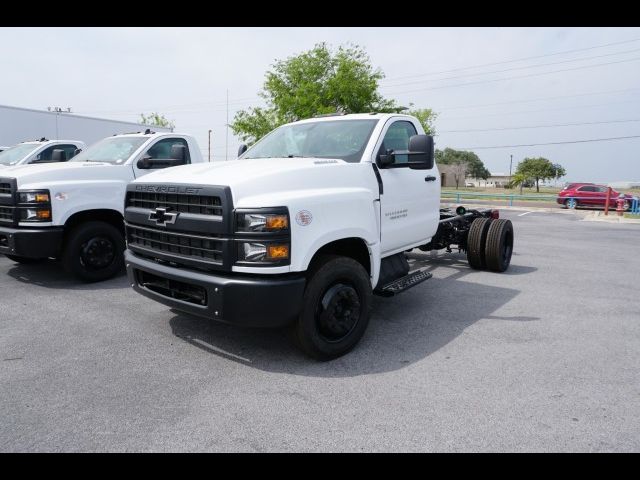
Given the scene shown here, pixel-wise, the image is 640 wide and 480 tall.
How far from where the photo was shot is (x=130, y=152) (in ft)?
23.0

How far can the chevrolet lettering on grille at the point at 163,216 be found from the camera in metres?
3.72

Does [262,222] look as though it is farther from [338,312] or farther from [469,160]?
[469,160]

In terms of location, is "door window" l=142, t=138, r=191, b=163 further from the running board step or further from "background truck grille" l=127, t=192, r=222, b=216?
the running board step

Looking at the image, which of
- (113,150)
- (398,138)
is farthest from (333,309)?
(113,150)

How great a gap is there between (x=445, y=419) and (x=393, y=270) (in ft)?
6.93

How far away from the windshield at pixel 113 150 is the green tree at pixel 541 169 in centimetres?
8593

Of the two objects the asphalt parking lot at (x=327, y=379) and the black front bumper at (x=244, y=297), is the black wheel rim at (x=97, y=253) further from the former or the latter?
the black front bumper at (x=244, y=297)

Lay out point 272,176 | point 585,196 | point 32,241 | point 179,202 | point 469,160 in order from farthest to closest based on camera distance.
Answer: point 469,160 → point 585,196 → point 32,241 → point 179,202 → point 272,176

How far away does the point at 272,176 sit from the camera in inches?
140

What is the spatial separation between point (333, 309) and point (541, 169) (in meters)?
92.1

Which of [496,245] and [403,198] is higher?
[403,198]

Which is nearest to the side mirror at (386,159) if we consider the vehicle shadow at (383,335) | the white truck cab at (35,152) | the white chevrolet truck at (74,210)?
the vehicle shadow at (383,335)
